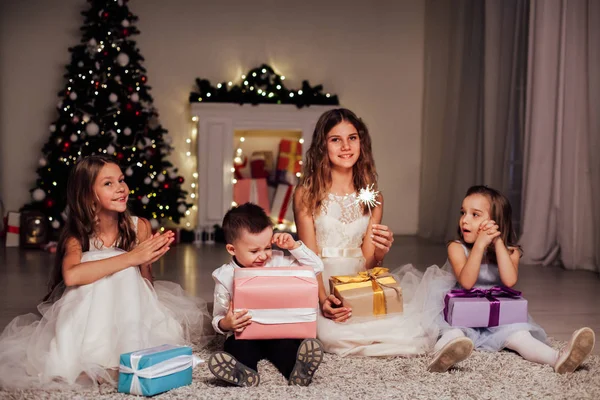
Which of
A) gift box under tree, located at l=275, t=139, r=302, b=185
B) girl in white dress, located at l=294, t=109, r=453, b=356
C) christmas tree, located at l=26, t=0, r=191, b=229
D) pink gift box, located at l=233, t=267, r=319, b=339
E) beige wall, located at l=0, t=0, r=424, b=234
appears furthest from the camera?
gift box under tree, located at l=275, t=139, r=302, b=185

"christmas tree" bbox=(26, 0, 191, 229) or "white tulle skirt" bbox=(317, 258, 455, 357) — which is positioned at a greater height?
"christmas tree" bbox=(26, 0, 191, 229)

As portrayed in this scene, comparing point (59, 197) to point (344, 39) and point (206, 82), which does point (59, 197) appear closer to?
Result: point (206, 82)

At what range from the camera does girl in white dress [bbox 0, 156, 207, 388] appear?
2172 millimetres

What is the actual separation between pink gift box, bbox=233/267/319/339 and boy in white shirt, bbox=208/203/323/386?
4cm

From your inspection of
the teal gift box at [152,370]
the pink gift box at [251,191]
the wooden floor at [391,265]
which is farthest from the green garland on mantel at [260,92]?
the teal gift box at [152,370]

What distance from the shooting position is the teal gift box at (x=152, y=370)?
2.03 m

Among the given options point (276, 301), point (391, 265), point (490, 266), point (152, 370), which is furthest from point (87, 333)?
point (391, 265)

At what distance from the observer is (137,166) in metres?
5.89

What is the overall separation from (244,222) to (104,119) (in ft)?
12.7

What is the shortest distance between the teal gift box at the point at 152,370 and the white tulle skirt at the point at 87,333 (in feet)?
0.41

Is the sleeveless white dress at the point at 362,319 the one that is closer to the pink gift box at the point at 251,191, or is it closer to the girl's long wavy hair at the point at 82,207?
the girl's long wavy hair at the point at 82,207

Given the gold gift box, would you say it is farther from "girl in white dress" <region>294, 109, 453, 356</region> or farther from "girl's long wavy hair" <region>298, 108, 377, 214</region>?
"girl's long wavy hair" <region>298, 108, 377, 214</region>

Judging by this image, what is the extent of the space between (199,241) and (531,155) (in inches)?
122

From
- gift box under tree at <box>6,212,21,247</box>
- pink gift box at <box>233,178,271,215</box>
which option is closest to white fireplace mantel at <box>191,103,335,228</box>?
pink gift box at <box>233,178,271,215</box>
